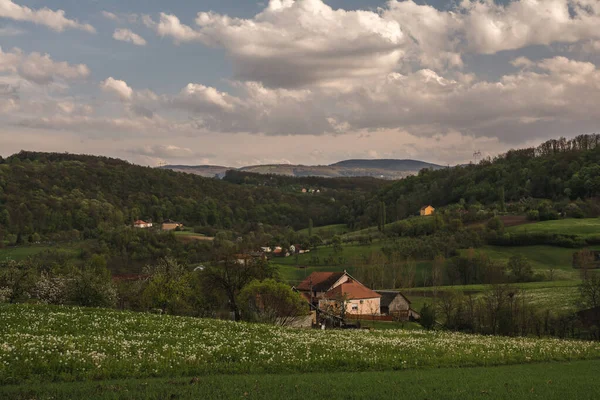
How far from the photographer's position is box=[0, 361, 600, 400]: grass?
15.5 metres

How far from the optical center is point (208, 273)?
5750cm

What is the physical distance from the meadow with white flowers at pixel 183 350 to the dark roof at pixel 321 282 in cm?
5702

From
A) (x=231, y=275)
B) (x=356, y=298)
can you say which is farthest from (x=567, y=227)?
(x=231, y=275)

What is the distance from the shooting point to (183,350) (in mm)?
22688

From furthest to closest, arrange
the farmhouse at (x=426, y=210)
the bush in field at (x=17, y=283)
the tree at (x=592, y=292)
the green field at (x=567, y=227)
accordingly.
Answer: the farmhouse at (x=426, y=210) < the green field at (x=567, y=227) < the tree at (x=592, y=292) < the bush in field at (x=17, y=283)

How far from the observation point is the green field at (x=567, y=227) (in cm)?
12690

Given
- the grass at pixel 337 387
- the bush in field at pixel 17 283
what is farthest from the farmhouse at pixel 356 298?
the grass at pixel 337 387

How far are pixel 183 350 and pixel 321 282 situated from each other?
230 ft

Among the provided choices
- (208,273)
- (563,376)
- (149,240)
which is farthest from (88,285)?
(149,240)

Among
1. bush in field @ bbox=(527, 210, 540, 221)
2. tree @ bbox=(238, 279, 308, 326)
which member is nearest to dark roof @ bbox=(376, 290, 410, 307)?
tree @ bbox=(238, 279, 308, 326)

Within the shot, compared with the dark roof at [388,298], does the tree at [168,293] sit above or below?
above

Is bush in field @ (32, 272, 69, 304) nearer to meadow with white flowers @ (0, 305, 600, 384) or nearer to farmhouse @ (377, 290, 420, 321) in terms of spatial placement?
meadow with white flowers @ (0, 305, 600, 384)

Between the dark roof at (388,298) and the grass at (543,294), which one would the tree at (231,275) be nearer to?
the grass at (543,294)

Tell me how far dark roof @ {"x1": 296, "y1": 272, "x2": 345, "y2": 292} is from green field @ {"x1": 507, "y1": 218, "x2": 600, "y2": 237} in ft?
A: 207
